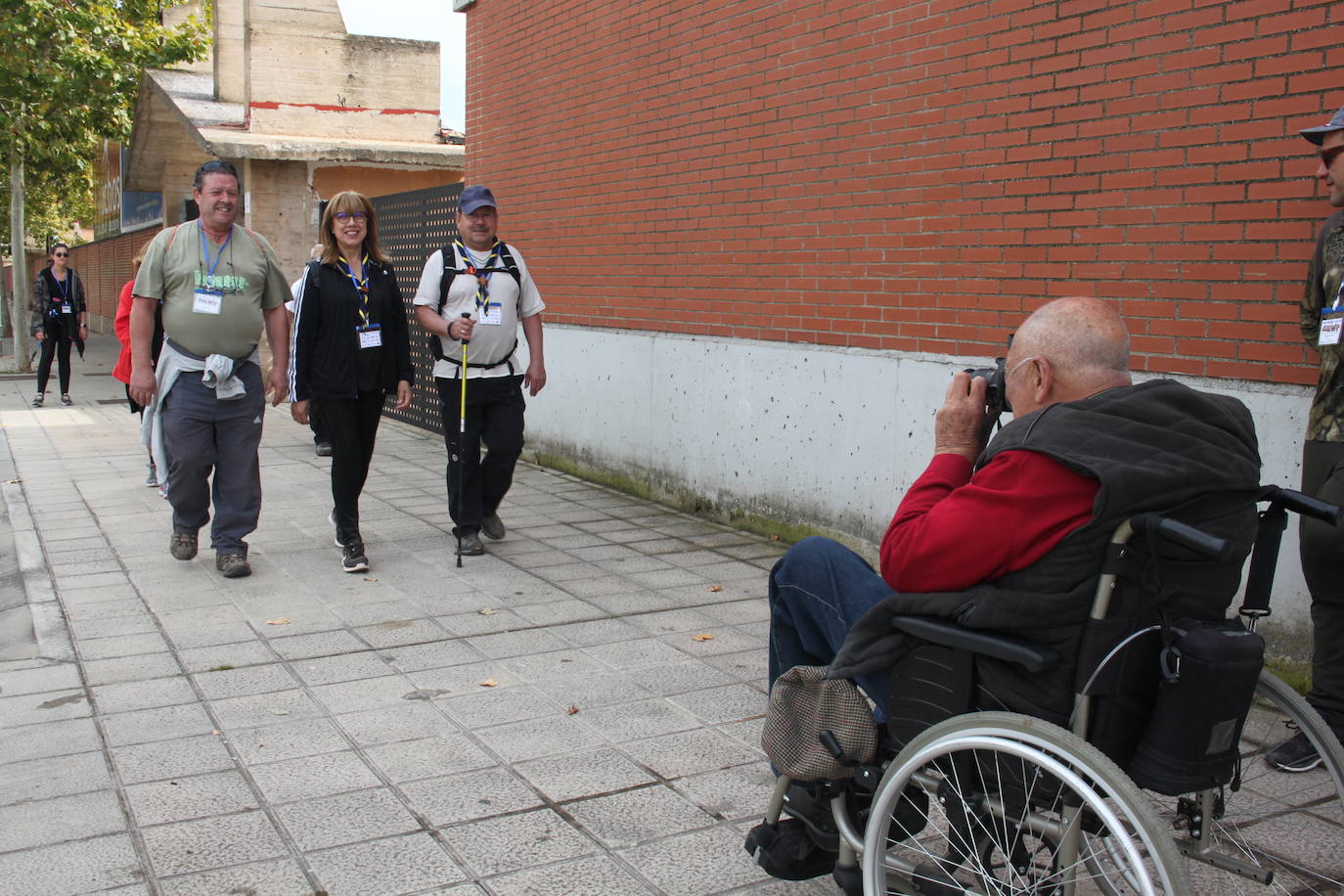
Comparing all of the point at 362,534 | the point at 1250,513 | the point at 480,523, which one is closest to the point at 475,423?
the point at 480,523

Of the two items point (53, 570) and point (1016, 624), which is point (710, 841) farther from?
point (53, 570)

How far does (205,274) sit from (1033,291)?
13.1 feet

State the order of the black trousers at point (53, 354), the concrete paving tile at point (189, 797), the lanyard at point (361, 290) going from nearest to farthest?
the concrete paving tile at point (189, 797) < the lanyard at point (361, 290) < the black trousers at point (53, 354)

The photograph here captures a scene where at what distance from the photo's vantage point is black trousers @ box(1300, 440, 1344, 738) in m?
3.70

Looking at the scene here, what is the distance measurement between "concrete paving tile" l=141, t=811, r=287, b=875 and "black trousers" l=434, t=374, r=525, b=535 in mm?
3288

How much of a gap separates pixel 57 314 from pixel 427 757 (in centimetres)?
1292

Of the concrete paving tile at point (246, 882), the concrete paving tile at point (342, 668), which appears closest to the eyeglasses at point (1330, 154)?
the concrete paving tile at point (246, 882)

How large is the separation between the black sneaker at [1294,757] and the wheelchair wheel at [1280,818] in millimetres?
35

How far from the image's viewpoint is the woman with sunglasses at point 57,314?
573 inches

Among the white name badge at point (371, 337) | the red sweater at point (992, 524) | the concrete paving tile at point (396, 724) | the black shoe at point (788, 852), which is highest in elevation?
the white name badge at point (371, 337)

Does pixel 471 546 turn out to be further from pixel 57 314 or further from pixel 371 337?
pixel 57 314

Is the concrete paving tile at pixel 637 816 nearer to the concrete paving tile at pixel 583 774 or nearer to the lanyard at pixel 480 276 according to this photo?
the concrete paving tile at pixel 583 774

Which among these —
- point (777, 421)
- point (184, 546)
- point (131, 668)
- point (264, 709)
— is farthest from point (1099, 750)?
point (184, 546)

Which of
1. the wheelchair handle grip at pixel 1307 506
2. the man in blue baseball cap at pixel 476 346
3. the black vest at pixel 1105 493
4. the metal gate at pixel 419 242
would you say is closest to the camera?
the black vest at pixel 1105 493
